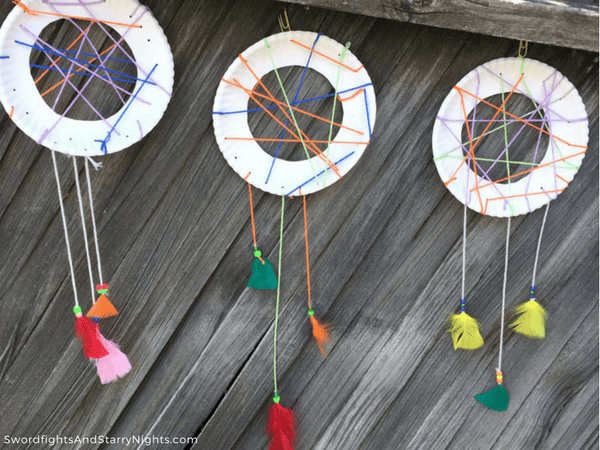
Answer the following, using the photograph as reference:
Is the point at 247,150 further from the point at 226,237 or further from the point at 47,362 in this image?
the point at 47,362

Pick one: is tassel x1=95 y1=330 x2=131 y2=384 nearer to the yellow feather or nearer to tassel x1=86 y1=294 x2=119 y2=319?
tassel x1=86 y1=294 x2=119 y2=319

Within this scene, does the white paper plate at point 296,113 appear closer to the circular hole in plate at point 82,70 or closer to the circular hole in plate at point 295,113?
the circular hole in plate at point 295,113

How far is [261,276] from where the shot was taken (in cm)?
124

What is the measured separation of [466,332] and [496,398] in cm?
22

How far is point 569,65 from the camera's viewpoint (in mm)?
1188

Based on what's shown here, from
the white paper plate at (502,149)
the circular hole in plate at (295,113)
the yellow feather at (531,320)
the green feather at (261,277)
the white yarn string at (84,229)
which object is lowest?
the white yarn string at (84,229)

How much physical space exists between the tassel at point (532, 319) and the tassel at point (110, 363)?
3.52 feet

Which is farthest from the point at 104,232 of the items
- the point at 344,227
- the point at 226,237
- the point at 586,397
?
the point at 586,397

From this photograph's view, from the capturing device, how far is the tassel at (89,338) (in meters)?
1.20

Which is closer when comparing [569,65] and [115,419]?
[569,65]

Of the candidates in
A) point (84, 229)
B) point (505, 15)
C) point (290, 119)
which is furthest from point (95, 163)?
point (505, 15)

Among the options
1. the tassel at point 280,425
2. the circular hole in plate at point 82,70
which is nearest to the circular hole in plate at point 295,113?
the circular hole in plate at point 82,70

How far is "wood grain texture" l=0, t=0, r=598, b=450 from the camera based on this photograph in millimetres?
1195

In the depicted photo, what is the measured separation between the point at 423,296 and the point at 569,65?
696 millimetres
